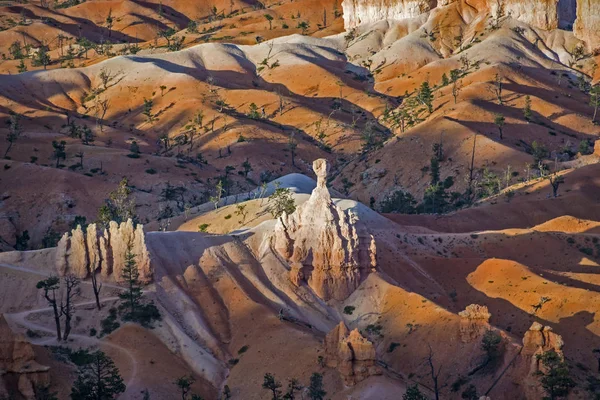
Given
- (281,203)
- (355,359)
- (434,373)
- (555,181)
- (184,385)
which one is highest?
(355,359)

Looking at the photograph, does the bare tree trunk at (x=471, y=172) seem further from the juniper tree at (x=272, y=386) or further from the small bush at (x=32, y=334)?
the small bush at (x=32, y=334)

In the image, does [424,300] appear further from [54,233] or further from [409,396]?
[54,233]

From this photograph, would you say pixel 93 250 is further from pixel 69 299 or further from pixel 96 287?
pixel 69 299

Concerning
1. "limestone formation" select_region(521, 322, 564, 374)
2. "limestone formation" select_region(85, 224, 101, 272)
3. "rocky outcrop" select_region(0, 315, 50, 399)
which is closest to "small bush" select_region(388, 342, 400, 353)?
"limestone formation" select_region(521, 322, 564, 374)

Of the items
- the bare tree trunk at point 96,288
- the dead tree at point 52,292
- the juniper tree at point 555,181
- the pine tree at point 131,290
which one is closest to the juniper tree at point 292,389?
the pine tree at point 131,290

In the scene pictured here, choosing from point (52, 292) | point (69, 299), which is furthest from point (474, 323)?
point (52, 292)

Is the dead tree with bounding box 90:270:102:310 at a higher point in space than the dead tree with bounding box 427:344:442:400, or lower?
higher

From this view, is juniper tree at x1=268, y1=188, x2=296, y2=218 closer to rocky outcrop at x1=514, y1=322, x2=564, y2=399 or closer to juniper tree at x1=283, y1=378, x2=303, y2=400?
juniper tree at x1=283, y1=378, x2=303, y2=400
